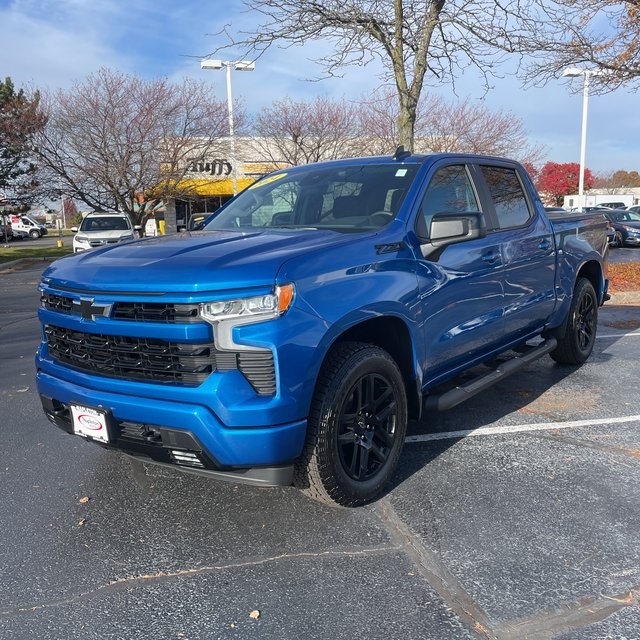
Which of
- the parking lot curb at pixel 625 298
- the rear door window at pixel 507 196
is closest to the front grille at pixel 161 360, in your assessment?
the rear door window at pixel 507 196

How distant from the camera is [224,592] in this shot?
265cm

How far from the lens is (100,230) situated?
64.2ft

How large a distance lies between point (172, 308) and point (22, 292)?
1275 cm

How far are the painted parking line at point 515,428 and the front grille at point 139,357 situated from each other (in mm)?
2090

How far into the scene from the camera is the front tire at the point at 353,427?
3006mm

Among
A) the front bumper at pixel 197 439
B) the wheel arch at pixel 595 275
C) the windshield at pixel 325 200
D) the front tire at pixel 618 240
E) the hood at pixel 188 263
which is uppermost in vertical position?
the windshield at pixel 325 200

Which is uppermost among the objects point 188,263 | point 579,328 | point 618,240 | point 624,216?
point 188,263

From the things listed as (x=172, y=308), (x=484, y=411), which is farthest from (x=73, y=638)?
(x=484, y=411)

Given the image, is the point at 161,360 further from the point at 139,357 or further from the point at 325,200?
the point at 325,200

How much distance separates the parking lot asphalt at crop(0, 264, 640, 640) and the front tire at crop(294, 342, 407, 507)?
18 centimetres

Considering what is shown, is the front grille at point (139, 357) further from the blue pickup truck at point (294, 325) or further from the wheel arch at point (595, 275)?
the wheel arch at point (595, 275)

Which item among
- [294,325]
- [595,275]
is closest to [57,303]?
[294,325]

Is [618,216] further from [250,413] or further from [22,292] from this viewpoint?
[250,413]

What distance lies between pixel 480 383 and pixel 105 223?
59.0ft
